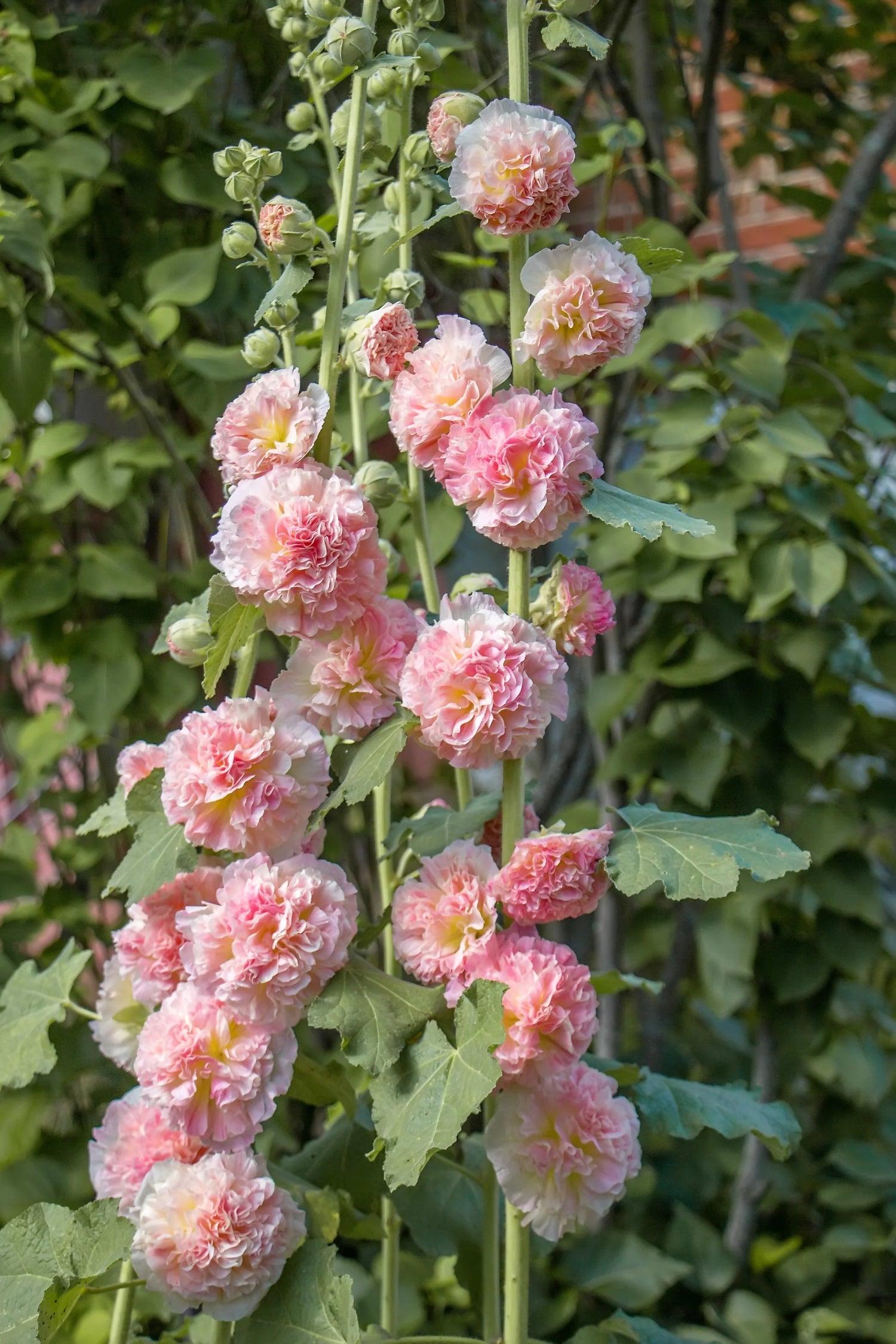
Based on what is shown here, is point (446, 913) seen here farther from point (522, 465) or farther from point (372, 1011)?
point (522, 465)

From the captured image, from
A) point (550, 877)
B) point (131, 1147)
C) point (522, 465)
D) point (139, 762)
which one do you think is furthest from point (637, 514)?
point (131, 1147)

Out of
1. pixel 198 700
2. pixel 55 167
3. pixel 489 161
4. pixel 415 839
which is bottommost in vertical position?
pixel 198 700

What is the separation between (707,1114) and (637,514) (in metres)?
0.33

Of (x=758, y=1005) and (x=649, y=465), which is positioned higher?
(x=649, y=465)

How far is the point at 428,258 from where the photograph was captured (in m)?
1.21

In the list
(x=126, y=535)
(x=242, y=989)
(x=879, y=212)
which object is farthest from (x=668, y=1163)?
(x=879, y=212)

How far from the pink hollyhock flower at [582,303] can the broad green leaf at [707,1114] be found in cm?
39

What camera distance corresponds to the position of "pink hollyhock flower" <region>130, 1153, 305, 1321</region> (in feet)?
1.83

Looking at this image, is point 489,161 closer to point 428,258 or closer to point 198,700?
point 428,258

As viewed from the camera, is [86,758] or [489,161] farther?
[86,758]

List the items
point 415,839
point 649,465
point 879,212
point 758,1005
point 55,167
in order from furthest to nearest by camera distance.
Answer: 1. point 879,212
2. point 758,1005
3. point 649,465
4. point 55,167
5. point 415,839

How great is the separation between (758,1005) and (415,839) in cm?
79

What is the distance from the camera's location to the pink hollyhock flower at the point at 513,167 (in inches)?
21.3

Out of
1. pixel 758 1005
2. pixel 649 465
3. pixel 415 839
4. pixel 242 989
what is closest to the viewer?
pixel 242 989
